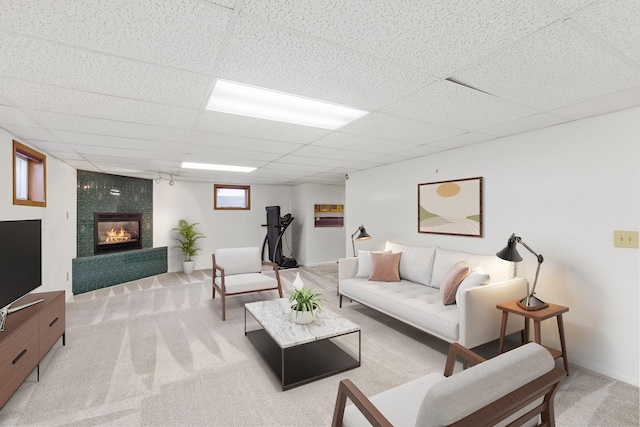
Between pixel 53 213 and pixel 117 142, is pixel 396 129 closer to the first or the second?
pixel 117 142

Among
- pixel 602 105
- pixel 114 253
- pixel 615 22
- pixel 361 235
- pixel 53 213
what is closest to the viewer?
pixel 615 22

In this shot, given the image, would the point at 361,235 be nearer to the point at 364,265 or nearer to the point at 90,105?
the point at 364,265

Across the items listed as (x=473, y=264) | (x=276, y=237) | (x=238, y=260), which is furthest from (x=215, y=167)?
(x=473, y=264)

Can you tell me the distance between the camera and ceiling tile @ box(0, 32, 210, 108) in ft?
4.55

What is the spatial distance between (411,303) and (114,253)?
18.1 feet

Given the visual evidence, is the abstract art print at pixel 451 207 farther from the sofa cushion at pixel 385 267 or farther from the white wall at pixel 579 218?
the sofa cushion at pixel 385 267

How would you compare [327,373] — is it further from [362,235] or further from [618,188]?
[618,188]

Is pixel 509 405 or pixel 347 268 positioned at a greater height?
pixel 509 405

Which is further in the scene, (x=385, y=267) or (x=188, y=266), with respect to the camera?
(x=188, y=266)

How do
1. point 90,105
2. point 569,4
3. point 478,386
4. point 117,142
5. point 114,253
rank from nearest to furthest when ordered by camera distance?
point 478,386
point 569,4
point 90,105
point 117,142
point 114,253

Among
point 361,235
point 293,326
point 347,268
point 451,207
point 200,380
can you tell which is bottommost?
point 200,380

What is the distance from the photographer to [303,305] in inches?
104

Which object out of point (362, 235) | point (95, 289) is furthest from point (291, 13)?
→ point (95, 289)

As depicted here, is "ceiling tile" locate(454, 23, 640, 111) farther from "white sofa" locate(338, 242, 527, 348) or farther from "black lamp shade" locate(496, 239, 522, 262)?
"white sofa" locate(338, 242, 527, 348)
